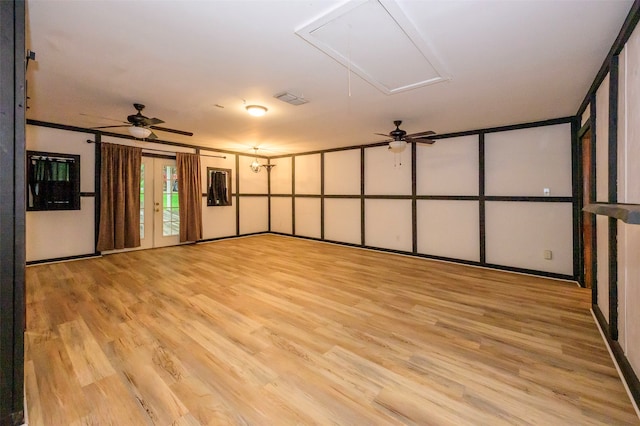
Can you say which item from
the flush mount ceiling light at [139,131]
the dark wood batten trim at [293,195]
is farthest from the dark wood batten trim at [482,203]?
the flush mount ceiling light at [139,131]

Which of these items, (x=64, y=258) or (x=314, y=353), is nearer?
(x=314, y=353)

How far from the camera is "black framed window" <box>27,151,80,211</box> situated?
482cm

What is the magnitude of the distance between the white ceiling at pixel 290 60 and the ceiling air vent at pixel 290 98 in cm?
10

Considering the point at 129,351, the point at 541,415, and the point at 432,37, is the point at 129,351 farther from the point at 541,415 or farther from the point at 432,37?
the point at 432,37

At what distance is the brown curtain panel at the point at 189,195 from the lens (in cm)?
679

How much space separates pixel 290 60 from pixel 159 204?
5.44 metres

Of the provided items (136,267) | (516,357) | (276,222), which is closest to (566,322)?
(516,357)

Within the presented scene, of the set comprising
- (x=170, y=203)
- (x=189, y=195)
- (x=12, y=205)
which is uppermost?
(x=189, y=195)

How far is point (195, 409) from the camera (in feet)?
5.51

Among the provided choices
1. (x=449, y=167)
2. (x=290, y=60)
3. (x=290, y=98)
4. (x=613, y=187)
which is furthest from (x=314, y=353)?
(x=449, y=167)

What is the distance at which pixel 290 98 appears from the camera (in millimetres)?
3594

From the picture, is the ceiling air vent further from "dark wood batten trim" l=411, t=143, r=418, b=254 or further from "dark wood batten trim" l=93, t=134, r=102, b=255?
"dark wood batten trim" l=93, t=134, r=102, b=255

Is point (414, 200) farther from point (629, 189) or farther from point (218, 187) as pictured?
point (218, 187)

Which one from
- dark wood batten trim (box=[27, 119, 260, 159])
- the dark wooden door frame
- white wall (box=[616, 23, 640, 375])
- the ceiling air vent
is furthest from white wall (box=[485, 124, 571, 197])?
dark wood batten trim (box=[27, 119, 260, 159])
